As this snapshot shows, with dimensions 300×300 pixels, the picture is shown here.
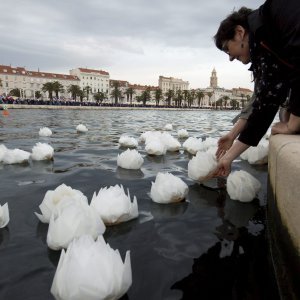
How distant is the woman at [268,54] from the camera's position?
2467mm

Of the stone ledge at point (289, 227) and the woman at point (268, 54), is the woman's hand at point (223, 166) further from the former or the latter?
the stone ledge at point (289, 227)

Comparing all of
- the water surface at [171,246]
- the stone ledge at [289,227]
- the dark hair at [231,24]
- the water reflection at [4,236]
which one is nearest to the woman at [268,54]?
the dark hair at [231,24]

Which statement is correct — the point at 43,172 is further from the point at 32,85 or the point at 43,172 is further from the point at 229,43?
the point at 32,85

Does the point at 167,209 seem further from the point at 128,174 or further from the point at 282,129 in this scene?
the point at 128,174

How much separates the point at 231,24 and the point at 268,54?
0.49 meters

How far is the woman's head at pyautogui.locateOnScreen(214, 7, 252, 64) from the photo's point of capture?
2869 millimetres

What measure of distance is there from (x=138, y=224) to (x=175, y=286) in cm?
94

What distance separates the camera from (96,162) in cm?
585

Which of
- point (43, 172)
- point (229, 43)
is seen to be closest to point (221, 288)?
point (229, 43)

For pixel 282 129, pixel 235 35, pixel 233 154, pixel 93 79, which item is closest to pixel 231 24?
pixel 235 35

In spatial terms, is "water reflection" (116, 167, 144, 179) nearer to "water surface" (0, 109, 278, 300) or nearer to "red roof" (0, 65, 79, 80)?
"water surface" (0, 109, 278, 300)

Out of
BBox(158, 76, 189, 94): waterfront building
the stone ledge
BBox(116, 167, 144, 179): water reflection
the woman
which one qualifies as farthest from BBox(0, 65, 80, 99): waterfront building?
the stone ledge

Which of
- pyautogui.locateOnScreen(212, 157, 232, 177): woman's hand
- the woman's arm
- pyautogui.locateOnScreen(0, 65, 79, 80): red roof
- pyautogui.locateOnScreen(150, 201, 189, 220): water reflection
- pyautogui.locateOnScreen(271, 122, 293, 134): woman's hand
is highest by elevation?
pyautogui.locateOnScreen(0, 65, 79, 80): red roof

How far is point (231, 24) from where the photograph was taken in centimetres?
287
